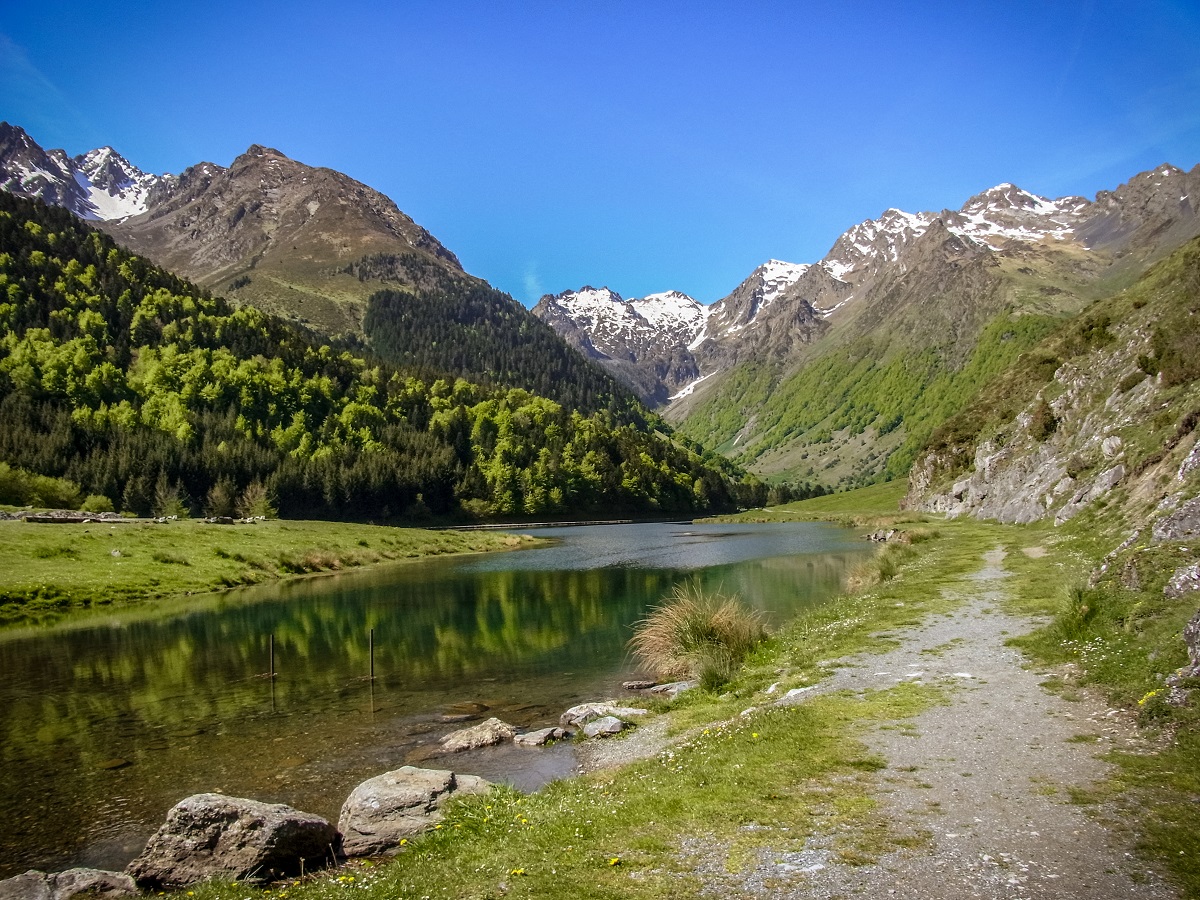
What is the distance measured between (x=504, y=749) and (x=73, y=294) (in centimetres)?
20211

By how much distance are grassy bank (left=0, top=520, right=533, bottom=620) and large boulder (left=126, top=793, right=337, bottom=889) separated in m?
44.6

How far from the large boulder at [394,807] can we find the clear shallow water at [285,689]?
248 centimetres

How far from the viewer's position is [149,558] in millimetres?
62469

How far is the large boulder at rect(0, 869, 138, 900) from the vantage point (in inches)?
465

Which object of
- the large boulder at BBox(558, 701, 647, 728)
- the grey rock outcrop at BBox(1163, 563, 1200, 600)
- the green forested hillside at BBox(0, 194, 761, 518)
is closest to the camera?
the grey rock outcrop at BBox(1163, 563, 1200, 600)

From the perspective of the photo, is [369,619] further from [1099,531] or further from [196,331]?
[196,331]

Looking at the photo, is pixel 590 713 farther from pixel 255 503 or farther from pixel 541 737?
pixel 255 503

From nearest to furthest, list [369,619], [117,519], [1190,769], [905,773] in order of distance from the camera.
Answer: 1. [1190,769]
2. [905,773]
3. [369,619]
4. [117,519]

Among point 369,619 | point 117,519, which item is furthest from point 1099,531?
point 117,519

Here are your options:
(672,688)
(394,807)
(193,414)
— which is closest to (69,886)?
(394,807)

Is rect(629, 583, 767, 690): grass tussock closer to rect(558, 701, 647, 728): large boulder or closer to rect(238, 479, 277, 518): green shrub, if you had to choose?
rect(558, 701, 647, 728): large boulder

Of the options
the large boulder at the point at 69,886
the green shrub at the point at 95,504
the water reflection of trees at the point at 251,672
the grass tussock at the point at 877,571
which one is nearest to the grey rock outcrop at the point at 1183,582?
the water reflection of trees at the point at 251,672

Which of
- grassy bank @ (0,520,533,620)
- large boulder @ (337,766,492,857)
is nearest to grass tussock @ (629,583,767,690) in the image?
large boulder @ (337,766,492,857)

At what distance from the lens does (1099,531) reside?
138ft
